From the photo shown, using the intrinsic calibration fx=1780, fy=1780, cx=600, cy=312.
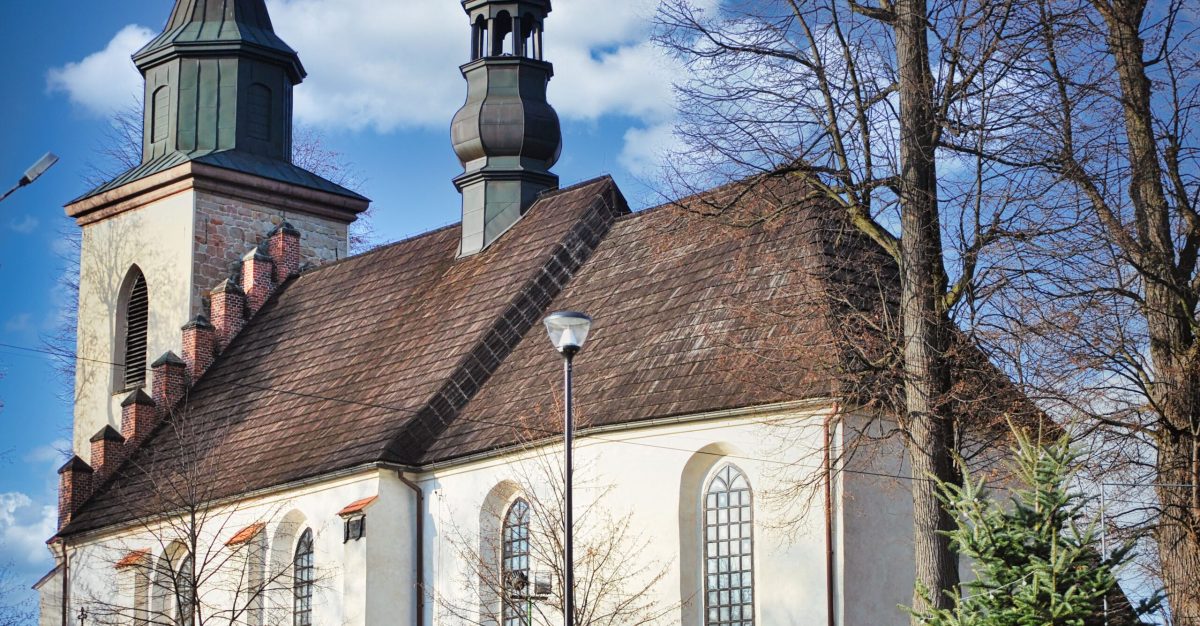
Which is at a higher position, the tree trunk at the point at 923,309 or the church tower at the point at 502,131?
the church tower at the point at 502,131

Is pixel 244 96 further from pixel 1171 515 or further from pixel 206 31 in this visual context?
pixel 1171 515

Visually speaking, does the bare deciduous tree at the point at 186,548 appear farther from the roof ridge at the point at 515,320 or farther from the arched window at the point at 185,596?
the roof ridge at the point at 515,320

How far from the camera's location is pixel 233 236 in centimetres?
3669

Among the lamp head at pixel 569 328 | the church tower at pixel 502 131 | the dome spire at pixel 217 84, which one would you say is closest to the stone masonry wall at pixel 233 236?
the dome spire at pixel 217 84

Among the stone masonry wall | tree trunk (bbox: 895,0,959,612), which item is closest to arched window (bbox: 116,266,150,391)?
the stone masonry wall

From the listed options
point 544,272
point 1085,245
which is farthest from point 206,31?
point 1085,245

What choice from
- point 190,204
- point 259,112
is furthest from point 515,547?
point 259,112

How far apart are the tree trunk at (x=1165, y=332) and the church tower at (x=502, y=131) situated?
1545 centimetres

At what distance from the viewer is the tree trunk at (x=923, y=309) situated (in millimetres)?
17188

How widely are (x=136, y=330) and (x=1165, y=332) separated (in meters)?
24.8

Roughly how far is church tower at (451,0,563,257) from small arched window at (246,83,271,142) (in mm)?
6588

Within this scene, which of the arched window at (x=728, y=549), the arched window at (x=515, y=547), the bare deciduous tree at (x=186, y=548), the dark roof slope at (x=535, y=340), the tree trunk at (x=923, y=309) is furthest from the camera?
the bare deciduous tree at (x=186, y=548)

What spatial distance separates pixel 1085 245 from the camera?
17.7 metres

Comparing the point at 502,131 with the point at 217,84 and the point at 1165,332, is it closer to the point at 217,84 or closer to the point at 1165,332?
the point at 217,84
